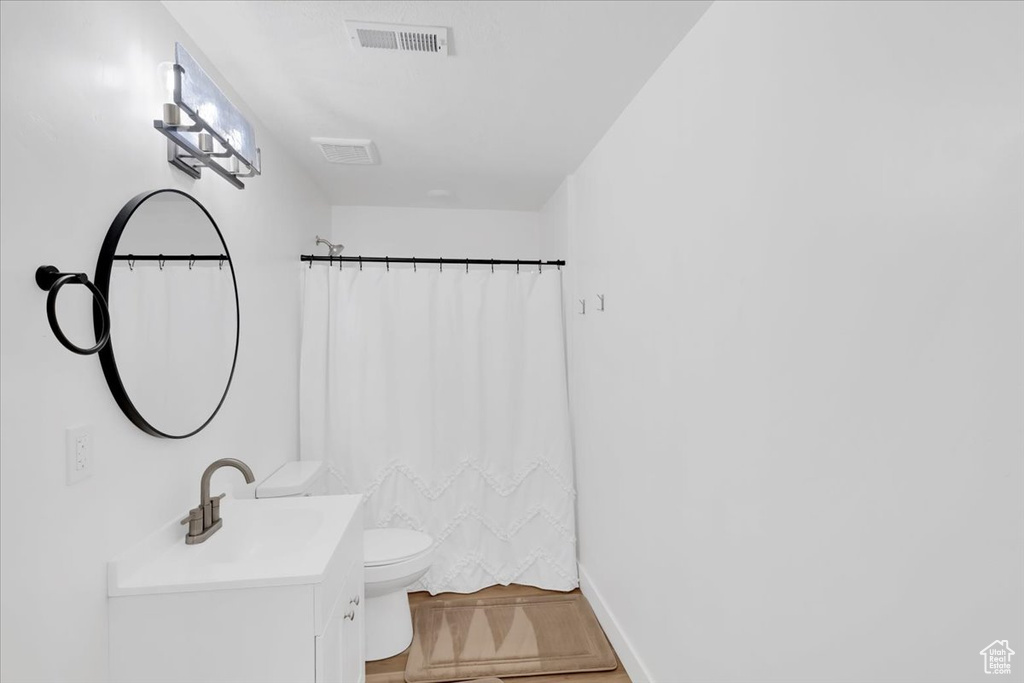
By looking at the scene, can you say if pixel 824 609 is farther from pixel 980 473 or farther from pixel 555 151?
pixel 555 151

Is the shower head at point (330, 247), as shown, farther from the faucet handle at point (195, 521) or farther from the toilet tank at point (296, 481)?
the faucet handle at point (195, 521)

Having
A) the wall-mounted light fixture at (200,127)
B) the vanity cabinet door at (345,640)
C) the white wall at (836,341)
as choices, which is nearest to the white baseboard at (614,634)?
the white wall at (836,341)

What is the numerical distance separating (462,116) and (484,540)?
87.1 inches

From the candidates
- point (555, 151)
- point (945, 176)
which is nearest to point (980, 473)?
point (945, 176)

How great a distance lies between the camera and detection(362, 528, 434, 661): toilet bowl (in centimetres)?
243

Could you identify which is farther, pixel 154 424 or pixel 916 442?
pixel 154 424

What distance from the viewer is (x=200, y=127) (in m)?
1.60

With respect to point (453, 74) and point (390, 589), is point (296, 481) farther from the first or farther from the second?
point (453, 74)

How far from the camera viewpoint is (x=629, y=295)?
230 centimetres

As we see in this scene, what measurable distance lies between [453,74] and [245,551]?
1.77 meters

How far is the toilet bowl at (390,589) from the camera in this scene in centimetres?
243

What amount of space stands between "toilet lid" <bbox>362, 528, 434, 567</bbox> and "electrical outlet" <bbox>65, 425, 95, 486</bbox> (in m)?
1.27

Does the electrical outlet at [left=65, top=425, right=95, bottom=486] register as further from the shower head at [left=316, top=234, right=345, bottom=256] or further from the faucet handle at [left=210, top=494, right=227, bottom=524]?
the shower head at [left=316, top=234, right=345, bottom=256]

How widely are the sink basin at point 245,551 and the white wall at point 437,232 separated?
90.0 inches
